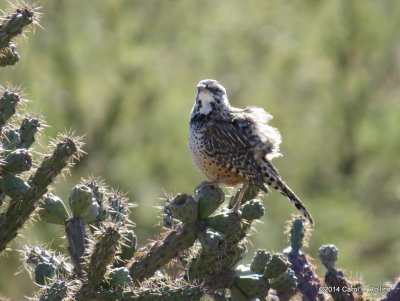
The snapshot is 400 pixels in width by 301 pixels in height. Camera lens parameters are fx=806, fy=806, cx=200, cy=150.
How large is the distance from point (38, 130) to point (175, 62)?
1060 cm

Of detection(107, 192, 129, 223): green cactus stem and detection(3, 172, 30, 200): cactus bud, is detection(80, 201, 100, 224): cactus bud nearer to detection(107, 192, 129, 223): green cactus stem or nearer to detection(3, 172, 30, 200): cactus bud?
detection(107, 192, 129, 223): green cactus stem

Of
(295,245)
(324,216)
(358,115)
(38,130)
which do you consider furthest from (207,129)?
(358,115)

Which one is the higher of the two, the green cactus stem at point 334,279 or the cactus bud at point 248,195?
the cactus bud at point 248,195

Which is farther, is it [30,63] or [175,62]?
[175,62]

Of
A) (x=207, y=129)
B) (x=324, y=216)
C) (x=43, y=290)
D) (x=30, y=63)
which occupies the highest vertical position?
(x=30, y=63)

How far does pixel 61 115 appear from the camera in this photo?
13070mm

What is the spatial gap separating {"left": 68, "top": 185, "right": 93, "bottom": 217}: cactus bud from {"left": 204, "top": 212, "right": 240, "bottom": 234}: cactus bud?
49 centimetres

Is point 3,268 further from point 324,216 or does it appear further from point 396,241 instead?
point 396,241

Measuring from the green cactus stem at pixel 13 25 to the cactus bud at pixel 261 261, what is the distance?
1401 millimetres

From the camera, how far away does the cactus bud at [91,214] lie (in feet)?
11.1

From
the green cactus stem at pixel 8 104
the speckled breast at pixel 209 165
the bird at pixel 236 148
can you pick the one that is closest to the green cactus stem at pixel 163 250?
the green cactus stem at pixel 8 104

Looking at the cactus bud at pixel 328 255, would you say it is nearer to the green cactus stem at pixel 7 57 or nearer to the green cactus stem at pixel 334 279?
the green cactus stem at pixel 334 279

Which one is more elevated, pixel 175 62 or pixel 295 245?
pixel 175 62

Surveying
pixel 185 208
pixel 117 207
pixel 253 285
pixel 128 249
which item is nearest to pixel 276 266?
pixel 253 285
